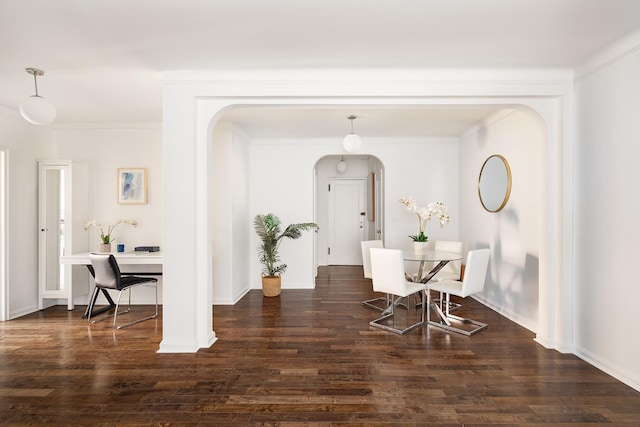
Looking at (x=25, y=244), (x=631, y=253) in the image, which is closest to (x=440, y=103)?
(x=631, y=253)

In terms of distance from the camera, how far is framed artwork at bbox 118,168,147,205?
16.5 ft

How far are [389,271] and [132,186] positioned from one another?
3632mm

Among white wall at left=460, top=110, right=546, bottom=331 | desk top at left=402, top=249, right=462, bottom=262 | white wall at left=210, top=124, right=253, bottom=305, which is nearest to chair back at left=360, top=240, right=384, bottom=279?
desk top at left=402, top=249, right=462, bottom=262

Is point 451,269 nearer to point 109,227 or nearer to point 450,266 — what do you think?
point 450,266

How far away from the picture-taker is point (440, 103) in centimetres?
336

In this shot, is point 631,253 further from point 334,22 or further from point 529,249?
point 334,22

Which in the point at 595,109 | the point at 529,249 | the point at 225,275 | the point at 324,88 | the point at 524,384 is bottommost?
the point at 524,384

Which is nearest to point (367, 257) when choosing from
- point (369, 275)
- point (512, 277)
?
point (369, 275)

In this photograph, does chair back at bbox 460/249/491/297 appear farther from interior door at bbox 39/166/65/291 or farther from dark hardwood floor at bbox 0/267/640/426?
interior door at bbox 39/166/65/291

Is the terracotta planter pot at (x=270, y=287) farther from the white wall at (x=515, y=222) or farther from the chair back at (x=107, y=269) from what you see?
the white wall at (x=515, y=222)

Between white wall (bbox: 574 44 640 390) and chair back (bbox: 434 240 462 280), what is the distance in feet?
5.00

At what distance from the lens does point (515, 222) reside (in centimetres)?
417

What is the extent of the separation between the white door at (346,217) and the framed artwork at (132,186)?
4.43 meters

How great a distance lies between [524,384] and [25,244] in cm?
554
